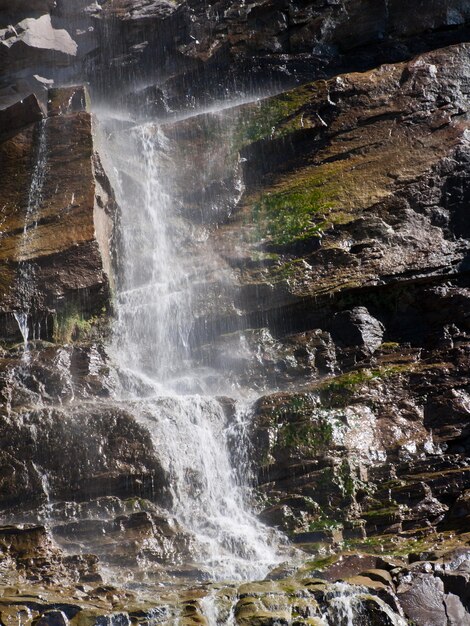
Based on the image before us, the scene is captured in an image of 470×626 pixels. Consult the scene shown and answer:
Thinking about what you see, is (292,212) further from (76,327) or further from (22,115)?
(22,115)

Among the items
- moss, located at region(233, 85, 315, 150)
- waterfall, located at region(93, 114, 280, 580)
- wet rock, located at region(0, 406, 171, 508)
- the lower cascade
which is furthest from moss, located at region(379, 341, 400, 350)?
moss, located at region(233, 85, 315, 150)

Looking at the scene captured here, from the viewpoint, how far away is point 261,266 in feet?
48.0

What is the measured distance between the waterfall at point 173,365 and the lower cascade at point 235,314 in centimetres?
4

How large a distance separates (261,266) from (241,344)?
1.50 meters

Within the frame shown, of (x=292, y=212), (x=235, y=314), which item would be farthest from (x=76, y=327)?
(x=292, y=212)

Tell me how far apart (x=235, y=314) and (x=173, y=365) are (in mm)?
1350

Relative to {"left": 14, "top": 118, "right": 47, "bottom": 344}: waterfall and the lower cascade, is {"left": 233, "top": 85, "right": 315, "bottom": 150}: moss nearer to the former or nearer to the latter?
the lower cascade

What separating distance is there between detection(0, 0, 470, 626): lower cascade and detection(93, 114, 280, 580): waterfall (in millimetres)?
40

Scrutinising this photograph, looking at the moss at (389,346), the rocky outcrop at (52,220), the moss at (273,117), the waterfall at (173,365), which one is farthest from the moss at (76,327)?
the moss at (273,117)

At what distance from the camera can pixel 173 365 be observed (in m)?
14.2

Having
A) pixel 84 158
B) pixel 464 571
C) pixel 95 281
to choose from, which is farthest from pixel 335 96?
pixel 464 571

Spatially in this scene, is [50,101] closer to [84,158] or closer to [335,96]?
[84,158]

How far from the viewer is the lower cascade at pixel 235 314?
9.95 metres

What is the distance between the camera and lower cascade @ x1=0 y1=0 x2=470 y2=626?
9.95 metres
